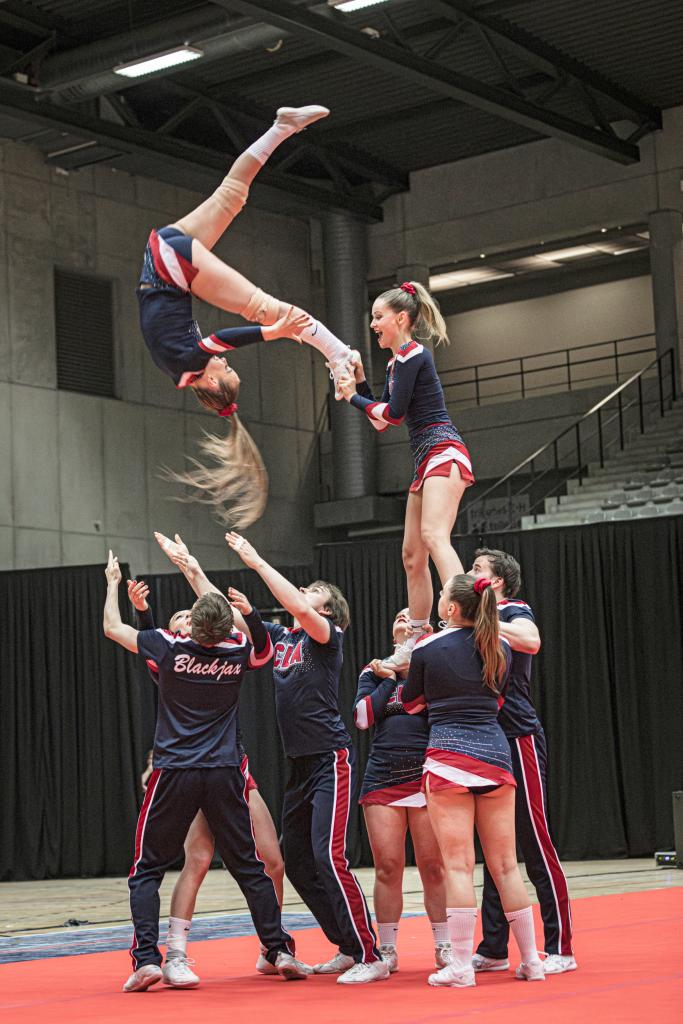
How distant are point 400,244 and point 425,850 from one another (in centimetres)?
1371

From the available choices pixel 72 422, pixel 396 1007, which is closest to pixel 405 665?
pixel 396 1007

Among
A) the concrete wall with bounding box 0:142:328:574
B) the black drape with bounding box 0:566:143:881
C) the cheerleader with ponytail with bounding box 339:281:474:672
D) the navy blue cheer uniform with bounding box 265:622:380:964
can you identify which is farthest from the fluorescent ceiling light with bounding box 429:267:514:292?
the cheerleader with ponytail with bounding box 339:281:474:672

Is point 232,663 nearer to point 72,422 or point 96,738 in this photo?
point 96,738

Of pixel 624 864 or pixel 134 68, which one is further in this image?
pixel 134 68

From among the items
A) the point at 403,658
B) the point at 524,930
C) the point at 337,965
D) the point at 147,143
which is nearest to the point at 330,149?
the point at 147,143

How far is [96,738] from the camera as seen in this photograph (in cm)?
1389

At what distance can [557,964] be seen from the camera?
5457mm

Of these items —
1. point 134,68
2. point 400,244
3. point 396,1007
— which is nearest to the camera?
point 396,1007

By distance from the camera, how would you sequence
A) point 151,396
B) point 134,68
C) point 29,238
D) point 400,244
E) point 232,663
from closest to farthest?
point 232,663 < point 134,68 < point 29,238 < point 151,396 < point 400,244

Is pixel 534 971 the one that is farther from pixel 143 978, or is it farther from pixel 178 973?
pixel 143 978

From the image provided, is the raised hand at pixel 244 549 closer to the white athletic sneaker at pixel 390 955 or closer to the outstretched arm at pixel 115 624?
the outstretched arm at pixel 115 624

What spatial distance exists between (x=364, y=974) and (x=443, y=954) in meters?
0.33

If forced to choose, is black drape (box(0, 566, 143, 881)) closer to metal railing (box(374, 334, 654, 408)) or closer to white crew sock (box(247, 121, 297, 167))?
metal railing (box(374, 334, 654, 408))

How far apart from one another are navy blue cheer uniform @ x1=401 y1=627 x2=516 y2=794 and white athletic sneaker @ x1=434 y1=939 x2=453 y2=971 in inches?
26.3
